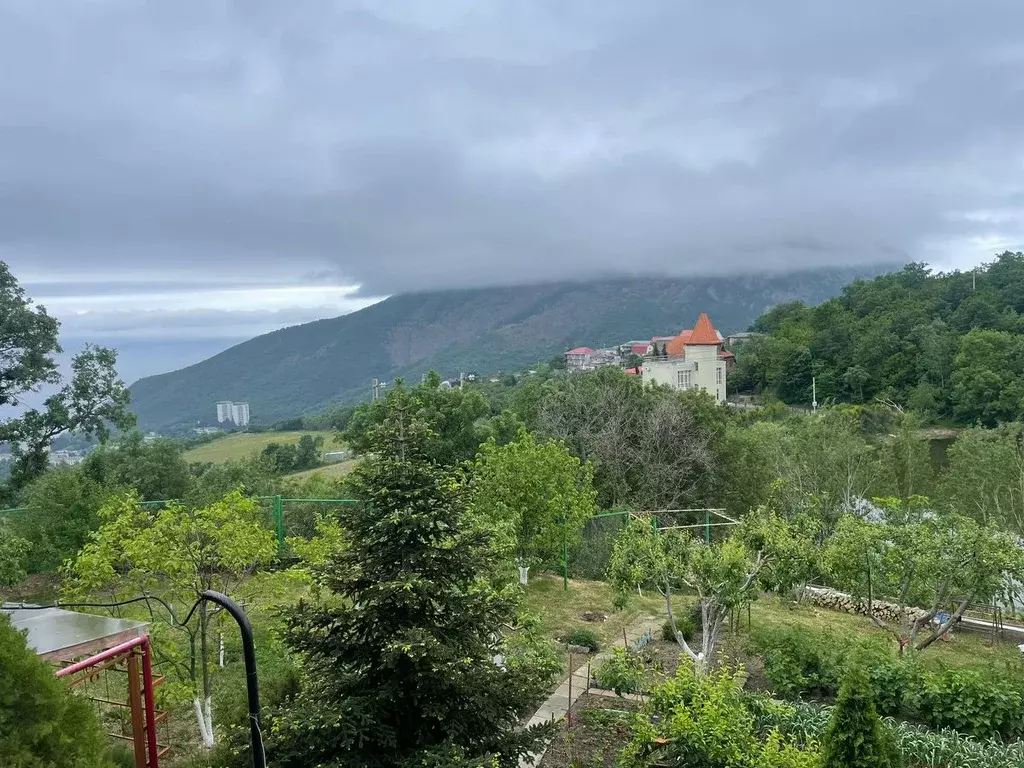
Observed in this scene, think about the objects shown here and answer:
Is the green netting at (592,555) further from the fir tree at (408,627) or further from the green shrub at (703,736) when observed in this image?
the fir tree at (408,627)

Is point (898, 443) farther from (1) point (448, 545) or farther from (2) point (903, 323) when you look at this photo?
(2) point (903, 323)

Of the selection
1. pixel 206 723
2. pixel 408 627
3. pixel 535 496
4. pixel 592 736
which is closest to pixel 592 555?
pixel 535 496

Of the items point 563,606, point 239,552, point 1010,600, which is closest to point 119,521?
point 239,552

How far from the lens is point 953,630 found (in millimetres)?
13883

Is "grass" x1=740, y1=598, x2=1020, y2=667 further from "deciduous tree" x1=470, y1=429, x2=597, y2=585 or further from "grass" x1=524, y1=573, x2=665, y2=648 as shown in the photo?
"deciduous tree" x1=470, y1=429, x2=597, y2=585

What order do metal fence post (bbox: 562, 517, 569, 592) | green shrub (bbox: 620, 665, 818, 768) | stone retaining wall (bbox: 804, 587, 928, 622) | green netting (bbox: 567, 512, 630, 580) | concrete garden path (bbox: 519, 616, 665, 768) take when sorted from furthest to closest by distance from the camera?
1. green netting (bbox: 567, 512, 630, 580)
2. metal fence post (bbox: 562, 517, 569, 592)
3. stone retaining wall (bbox: 804, 587, 928, 622)
4. concrete garden path (bbox: 519, 616, 665, 768)
5. green shrub (bbox: 620, 665, 818, 768)

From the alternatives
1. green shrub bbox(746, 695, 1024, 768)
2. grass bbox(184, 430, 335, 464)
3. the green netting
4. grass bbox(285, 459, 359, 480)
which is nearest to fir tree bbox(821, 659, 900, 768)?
green shrub bbox(746, 695, 1024, 768)

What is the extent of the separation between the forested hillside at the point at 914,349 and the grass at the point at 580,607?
4271 centimetres

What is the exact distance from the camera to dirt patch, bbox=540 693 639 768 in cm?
771

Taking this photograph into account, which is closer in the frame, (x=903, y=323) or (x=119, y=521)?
(x=119, y=521)

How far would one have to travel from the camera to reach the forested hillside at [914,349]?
2046 inches

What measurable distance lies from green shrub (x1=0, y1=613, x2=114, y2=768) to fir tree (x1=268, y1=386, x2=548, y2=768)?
2.28 meters

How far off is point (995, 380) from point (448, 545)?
56.7 meters

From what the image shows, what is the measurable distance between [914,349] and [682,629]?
5944cm
